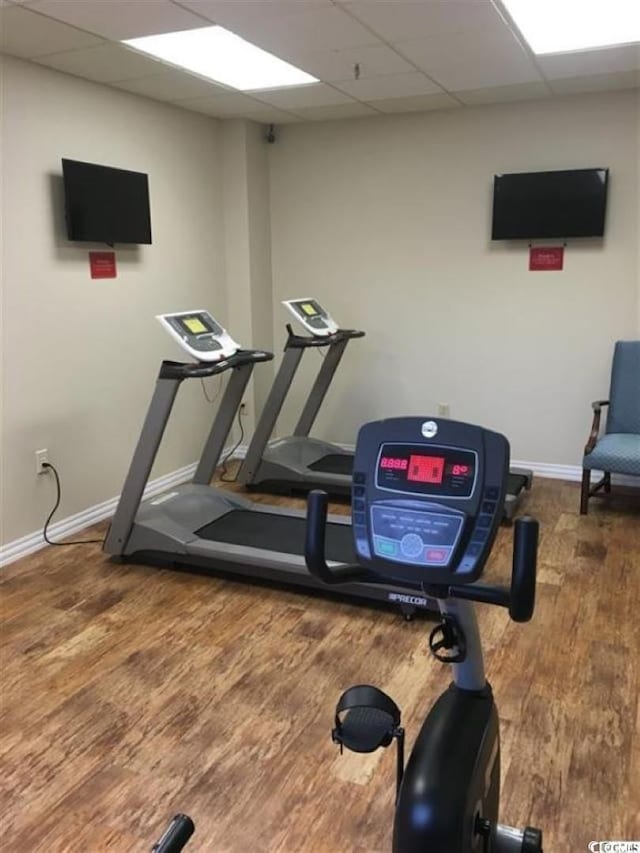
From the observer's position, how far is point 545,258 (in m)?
4.96

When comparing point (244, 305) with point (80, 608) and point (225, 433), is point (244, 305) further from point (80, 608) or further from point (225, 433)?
point (80, 608)

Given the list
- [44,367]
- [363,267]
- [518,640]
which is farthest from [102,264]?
[518,640]

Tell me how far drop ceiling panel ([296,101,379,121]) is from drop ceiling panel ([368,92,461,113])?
11 centimetres

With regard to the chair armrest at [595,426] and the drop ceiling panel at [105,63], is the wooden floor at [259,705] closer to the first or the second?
the chair armrest at [595,426]

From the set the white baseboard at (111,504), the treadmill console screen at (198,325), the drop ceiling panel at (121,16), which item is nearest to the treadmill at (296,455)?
the white baseboard at (111,504)

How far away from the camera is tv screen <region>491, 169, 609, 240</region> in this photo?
4.68 meters

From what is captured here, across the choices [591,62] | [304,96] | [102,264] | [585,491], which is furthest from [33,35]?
[585,491]

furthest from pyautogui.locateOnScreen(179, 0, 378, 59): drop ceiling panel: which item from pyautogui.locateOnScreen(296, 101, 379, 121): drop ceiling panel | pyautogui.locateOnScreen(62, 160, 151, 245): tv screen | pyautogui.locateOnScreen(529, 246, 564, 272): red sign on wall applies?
pyautogui.locateOnScreen(529, 246, 564, 272): red sign on wall

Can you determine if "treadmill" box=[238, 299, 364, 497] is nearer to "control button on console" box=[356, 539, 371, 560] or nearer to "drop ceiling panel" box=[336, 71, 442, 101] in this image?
"drop ceiling panel" box=[336, 71, 442, 101]

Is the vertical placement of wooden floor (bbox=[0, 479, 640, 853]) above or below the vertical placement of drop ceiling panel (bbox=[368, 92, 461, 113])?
below

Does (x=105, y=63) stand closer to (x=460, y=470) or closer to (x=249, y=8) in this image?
(x=249, y=8)

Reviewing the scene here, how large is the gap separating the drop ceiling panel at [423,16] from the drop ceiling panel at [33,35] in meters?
1.25

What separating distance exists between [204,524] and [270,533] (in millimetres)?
386

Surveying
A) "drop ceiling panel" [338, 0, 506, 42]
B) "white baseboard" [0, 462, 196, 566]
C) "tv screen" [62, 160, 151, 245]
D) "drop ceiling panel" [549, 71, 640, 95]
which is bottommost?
"white baseboard" [0, 462, 196, 566]
